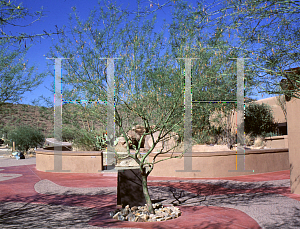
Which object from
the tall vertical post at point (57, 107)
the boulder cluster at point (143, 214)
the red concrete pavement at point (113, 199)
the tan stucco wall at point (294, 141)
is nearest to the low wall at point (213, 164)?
the red concrete pavement at point (113, 199)

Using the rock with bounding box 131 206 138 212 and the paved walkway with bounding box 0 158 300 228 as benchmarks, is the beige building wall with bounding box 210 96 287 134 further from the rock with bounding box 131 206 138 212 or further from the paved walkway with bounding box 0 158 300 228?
the rock with bounding box 131 206 138 212

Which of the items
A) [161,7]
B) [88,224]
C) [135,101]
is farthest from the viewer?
[135,101]

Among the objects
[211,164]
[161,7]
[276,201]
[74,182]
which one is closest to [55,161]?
[74,182]

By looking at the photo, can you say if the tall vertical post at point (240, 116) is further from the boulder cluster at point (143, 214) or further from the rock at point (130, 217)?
the rock at point (130, 217)

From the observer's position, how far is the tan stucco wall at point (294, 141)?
352 inches

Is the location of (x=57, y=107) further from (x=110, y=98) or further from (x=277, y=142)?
(x=277, y=142)

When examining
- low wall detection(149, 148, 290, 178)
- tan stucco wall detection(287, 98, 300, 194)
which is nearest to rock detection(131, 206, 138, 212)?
tan stucco wall detection(287, 98, 300, 194)

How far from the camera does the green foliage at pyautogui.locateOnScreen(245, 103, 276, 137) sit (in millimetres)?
20906

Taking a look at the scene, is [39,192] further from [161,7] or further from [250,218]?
[161,7]

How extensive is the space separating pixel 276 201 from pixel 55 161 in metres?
11.1

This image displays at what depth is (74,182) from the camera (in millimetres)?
11828

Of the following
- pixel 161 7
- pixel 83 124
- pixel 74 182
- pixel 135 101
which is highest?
pixel 161 7

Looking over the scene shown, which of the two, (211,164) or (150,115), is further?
(211,164)

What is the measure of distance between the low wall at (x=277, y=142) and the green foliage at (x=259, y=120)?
2.48ft
